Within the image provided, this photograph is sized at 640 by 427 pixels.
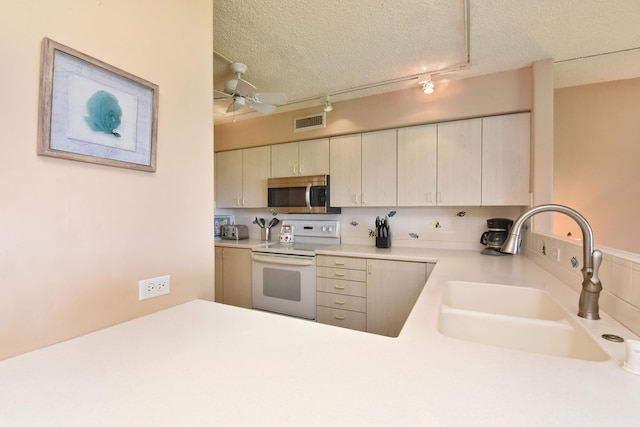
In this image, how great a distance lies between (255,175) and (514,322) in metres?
3.06

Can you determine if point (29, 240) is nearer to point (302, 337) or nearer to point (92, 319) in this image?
point (92, 319)

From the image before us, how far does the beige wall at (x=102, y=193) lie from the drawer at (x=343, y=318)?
154cm

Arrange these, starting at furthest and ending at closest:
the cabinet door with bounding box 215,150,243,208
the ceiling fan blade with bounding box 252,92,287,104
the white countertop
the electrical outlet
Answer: the cabinet door with bounding box 215,150,243,208 < the ceiling fan blade with bounding box 252,92,287,104 < the electrical outlet < the white countertop

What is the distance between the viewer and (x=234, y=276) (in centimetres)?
321

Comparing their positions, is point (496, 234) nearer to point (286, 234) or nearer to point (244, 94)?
point (286, 234)

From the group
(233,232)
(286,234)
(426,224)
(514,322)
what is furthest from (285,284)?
(514,322)

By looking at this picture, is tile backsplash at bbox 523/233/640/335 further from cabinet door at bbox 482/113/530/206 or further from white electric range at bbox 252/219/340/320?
white electric range at bbox 252/219/340/320

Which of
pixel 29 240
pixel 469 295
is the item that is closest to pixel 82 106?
pixel 29 240

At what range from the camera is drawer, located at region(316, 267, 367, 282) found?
8.33 feet

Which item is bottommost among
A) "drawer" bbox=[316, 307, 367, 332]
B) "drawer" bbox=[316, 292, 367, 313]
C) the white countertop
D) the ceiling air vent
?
"drawer" bbox=[316, 307, 367, 332]

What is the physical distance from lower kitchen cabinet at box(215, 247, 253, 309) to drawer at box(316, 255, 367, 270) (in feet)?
2.97

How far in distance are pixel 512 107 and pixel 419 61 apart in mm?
866

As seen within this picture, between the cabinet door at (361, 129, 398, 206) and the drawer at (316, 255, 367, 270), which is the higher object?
the cabinet door at (361, 129, 398, 206)

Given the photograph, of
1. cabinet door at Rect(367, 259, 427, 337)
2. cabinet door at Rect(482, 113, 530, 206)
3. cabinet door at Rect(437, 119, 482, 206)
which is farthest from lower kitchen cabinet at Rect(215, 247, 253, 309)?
cabinet door at Rect(482, 113, 530, 206)
